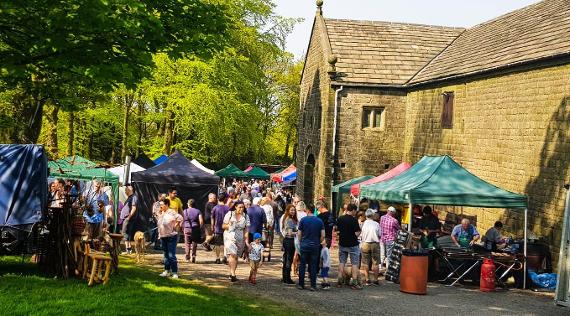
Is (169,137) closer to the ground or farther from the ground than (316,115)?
closer to the ground

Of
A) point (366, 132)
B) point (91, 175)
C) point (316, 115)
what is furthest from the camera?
point (316, 115)

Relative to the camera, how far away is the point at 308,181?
98.6ft

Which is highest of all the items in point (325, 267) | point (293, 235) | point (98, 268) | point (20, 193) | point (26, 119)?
point (26, 119)

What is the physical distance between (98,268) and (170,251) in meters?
Result: 1.79

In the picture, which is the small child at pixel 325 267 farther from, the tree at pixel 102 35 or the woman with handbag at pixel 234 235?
the tree at pixel 102 35

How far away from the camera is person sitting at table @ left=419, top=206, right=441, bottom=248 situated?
14.5 metres

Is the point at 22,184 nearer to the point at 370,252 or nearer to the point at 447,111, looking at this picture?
the point at 370,252

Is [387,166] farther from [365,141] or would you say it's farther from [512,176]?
[512,176]

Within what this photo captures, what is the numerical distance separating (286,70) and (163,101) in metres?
23.6

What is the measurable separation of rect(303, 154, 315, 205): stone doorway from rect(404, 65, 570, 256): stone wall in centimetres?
802

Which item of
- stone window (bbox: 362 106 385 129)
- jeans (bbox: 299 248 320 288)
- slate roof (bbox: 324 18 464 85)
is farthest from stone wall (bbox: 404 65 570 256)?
jeans (bbox: 299 248 320 288)

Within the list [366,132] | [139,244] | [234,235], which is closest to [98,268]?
[234,235]

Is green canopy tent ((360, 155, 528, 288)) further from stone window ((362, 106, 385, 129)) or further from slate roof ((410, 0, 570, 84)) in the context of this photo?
stone window ((362, 106, 385, 129))

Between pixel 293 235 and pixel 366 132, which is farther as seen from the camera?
pixel 366 132
